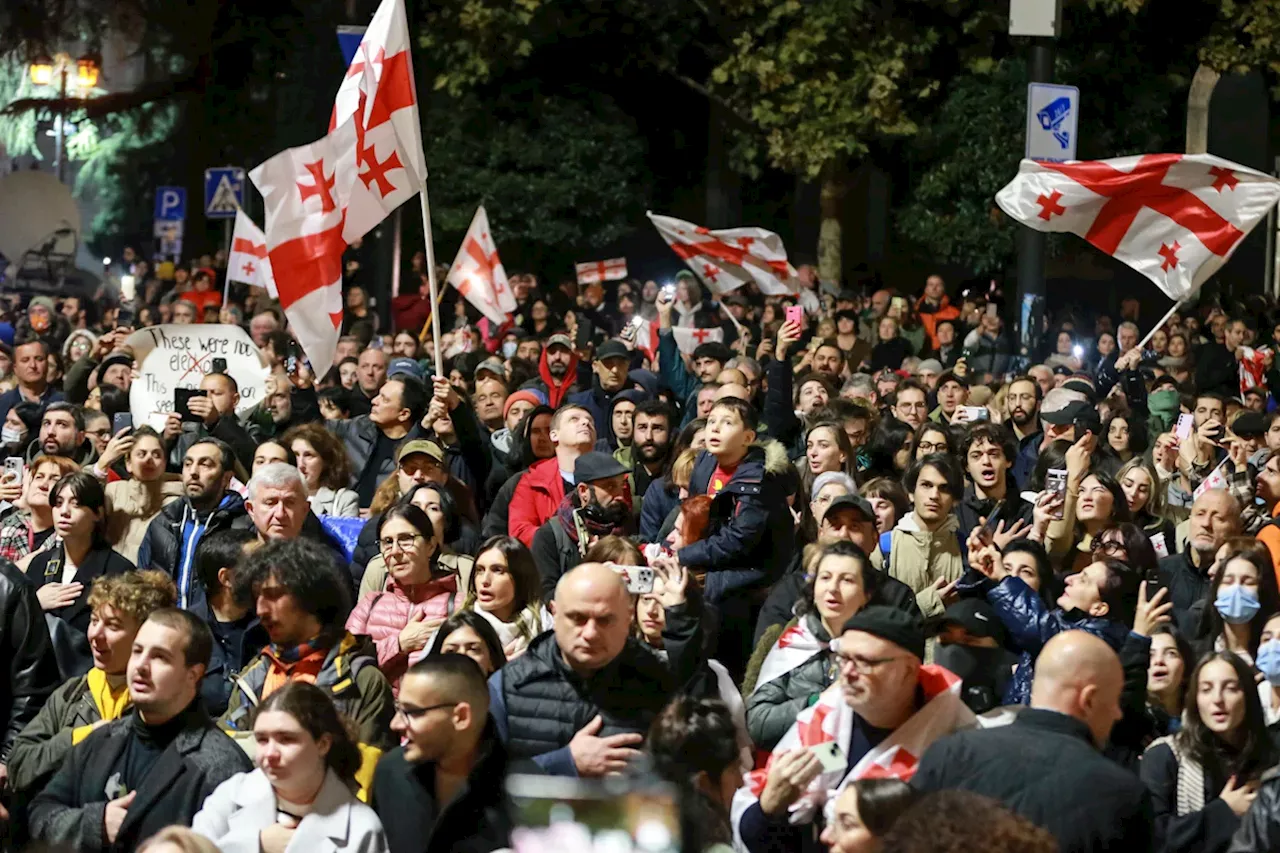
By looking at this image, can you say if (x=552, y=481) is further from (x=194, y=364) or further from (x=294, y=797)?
(x=294, y=797)

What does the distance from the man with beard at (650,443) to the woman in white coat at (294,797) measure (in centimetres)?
495

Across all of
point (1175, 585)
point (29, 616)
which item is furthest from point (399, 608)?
point (1175, 585)

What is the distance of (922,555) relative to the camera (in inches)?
343

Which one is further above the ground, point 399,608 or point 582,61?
point 582,61

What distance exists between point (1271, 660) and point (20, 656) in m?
4.49

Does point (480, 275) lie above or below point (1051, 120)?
below

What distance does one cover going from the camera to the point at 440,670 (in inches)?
229

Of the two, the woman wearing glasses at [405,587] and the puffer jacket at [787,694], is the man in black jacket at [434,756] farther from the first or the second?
the woman wearing glasses at [405,587]

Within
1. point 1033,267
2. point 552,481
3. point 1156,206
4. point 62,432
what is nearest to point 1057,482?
point 552,481

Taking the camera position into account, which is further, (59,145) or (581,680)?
(59,145)

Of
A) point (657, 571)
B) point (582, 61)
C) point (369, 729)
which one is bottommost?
point (369, 729)

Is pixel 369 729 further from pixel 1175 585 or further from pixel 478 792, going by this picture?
pixel 1175 585

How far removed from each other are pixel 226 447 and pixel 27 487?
3.26ft

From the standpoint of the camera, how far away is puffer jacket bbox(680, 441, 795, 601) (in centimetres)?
844
